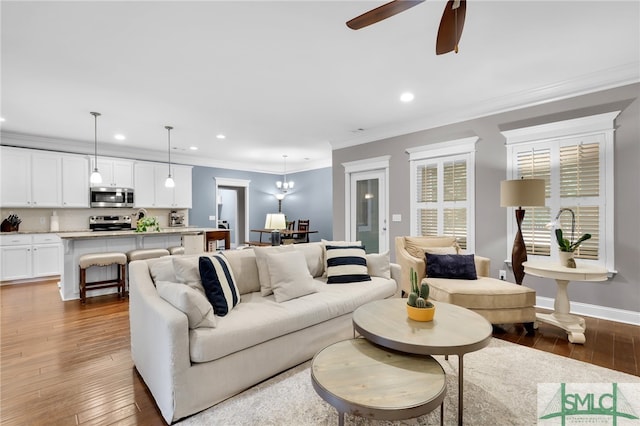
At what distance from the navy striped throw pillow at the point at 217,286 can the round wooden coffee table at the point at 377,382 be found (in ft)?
2.73

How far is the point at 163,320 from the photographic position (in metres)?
1.74

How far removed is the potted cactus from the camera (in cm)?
196

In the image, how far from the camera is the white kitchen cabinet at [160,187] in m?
6.73

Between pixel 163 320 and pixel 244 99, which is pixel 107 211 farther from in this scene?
pixel 163 320

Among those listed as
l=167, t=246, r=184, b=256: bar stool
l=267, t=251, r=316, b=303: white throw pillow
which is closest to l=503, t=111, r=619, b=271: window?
l=267, t=251, r=316, b=303: white throw pillow

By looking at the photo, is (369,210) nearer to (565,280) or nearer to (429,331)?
(565,280)

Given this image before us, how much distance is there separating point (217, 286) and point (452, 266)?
2.53 m

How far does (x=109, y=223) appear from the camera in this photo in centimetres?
648

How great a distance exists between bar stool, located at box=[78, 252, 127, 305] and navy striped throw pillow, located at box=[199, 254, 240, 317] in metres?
2.81

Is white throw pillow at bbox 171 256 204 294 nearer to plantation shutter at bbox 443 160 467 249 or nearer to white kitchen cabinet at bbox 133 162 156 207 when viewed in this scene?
plantation shutter at bbox 443 160 467 249

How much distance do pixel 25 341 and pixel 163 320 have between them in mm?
2233

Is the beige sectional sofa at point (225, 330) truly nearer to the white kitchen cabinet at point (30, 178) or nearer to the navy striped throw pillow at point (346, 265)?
the navy striped throw pillow at point (346, 265)

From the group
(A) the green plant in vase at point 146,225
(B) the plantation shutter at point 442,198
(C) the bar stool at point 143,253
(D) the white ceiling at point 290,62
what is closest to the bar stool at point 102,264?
(C) the bar stool at point 143,253

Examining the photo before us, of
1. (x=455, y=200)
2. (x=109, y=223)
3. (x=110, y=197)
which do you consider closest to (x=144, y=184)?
(x=110, y=197)
